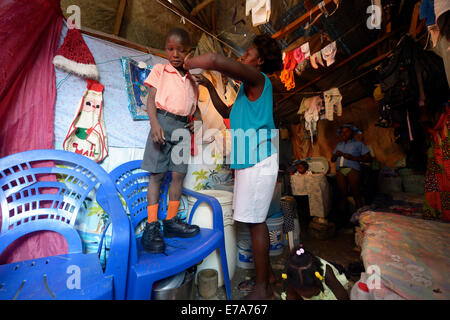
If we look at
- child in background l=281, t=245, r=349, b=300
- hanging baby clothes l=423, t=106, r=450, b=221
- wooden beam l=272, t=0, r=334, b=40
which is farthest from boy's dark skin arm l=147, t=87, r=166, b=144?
hanging baby clothes l=423, t=106, r=450, b=221

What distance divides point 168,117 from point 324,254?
2.56 m

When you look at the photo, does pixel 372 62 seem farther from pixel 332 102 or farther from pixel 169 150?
pixel 169 150

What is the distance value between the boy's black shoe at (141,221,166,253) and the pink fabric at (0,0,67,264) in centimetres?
58

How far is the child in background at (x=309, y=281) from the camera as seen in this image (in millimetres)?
1162

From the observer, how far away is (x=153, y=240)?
1157 millimetres

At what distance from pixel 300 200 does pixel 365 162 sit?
148cm

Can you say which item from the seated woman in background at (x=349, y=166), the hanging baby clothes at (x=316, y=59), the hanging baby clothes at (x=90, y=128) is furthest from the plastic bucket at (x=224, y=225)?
the seated woman in background at (x=349, y=166)

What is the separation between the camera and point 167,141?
141 centimetres

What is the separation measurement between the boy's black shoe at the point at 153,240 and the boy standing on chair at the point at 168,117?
17 millimetres

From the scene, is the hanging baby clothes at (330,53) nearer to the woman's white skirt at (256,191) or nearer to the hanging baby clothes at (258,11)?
the hanging baby clothes at (258,11)

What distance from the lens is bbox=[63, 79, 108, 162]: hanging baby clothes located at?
145 cm

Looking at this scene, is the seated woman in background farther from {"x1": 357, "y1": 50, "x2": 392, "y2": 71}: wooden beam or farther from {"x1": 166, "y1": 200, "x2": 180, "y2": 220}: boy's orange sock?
{"x1": 166, "y1": 200, "x2": 180, "y2": 220}: boy's orange sock

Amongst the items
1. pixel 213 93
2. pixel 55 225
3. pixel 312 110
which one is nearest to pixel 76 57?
pixel 213 93
